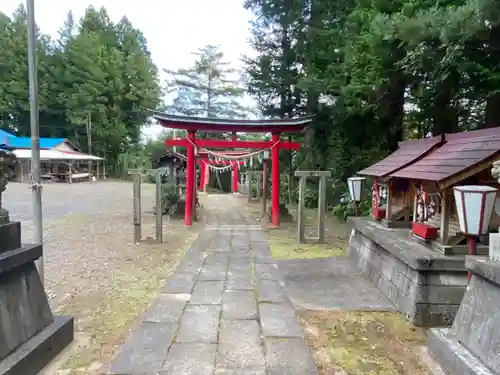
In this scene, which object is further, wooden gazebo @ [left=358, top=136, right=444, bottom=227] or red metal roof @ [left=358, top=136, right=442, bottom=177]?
wooden gazebo @ [left=358, top=136, right=444, bottom=227]

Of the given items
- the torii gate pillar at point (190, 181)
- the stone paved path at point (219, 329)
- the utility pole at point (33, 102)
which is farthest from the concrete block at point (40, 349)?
the torii gate pillar at point (190, 181)

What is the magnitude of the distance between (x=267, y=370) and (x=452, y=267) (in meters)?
1.88

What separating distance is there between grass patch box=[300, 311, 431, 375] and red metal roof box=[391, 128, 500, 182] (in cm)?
135

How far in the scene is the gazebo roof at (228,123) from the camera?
8.53m

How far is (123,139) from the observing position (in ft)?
Result: 105

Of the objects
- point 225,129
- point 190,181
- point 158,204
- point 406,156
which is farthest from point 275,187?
point 406,156

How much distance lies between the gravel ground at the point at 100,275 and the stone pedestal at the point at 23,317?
0.15 metres

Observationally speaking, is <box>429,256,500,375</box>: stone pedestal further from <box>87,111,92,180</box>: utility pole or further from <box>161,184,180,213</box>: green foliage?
<box>87,111,92,180</box>: utility pole

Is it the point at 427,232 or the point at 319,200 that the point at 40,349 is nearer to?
the point at 427,232

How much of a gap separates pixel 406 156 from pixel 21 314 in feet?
14.4

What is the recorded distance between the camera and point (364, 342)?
2842 mm

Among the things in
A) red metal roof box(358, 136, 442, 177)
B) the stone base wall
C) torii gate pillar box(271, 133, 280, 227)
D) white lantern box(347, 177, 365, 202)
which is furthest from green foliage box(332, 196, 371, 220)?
the stone base wall

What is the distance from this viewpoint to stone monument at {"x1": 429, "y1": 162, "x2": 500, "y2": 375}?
213cm

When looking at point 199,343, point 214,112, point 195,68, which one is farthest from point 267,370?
point 195,68
